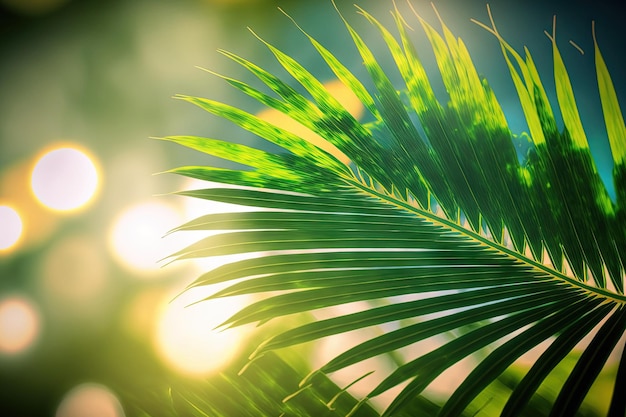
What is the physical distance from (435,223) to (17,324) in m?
1.48

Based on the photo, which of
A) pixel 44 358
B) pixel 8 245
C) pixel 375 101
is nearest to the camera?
pixel 375 101

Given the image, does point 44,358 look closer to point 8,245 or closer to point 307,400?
point 8,245

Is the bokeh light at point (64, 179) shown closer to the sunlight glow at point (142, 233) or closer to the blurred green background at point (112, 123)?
the blurred green background at point (112, 123)

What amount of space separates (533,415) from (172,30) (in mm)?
1614

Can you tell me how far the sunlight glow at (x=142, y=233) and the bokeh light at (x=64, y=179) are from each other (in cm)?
18

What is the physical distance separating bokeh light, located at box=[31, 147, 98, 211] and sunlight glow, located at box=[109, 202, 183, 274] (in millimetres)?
180

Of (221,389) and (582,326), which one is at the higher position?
(582,326)

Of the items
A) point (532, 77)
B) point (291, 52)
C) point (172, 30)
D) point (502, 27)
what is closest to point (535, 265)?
point (532, 77)

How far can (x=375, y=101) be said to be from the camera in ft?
1.44

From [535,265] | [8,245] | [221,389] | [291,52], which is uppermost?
[291,52]

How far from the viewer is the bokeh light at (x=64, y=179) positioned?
135cm

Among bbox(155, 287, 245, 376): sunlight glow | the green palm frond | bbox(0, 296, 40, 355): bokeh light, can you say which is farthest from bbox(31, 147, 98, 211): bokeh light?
the green palm frond

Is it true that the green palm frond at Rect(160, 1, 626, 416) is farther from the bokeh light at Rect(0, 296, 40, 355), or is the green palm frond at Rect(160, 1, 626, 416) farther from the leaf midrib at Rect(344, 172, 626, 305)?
the bokeh light at Rect(0, 296, 40, 355)

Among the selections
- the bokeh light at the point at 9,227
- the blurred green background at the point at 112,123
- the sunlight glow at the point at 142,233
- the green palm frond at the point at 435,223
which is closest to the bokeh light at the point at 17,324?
the blurred green background at the point at 112,123
